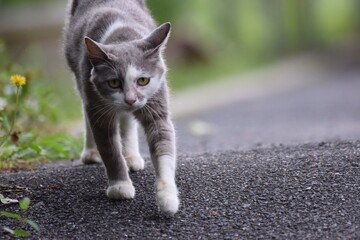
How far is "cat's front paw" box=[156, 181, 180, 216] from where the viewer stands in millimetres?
3402

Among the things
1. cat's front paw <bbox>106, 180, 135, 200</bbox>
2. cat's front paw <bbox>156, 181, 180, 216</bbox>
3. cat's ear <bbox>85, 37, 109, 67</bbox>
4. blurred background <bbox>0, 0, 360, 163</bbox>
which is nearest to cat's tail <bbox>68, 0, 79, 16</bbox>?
cat's ear <bbox>85, 37, 109, 67</bbox>

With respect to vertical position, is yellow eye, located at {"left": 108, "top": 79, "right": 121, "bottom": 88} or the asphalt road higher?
yellow eye, located at {"left": 108, "top": 79, "right": 121, "bottom": 88}

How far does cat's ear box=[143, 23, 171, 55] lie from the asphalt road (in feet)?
2.46

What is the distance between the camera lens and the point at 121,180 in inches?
149

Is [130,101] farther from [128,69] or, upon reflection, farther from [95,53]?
[95,53]

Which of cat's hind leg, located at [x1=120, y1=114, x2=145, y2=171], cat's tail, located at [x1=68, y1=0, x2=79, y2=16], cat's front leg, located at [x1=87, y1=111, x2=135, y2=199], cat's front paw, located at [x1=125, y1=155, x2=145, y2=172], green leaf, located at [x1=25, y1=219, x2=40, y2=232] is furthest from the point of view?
cat's tail, located at [x1=68, y1=0, x2=79, y2=16]

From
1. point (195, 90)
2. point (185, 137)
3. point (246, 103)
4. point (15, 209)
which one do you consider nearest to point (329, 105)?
point (246, 103)

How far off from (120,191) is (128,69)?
64cm

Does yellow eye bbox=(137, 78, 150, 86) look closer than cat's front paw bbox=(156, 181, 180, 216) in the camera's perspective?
No

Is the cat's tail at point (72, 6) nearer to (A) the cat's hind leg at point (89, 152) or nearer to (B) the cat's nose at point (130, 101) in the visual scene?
(A) the cat's hind leg at point (89, 152)

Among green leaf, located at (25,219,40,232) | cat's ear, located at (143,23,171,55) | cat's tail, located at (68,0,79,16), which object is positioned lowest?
green leaf, located at (25,219,40,232)

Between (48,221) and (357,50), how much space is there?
42.2 feet

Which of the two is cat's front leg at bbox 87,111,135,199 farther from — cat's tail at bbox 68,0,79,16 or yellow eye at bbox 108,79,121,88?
cat's tail at bbox 68,0,79,16

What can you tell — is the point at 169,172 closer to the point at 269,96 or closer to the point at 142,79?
the point at 142,79
